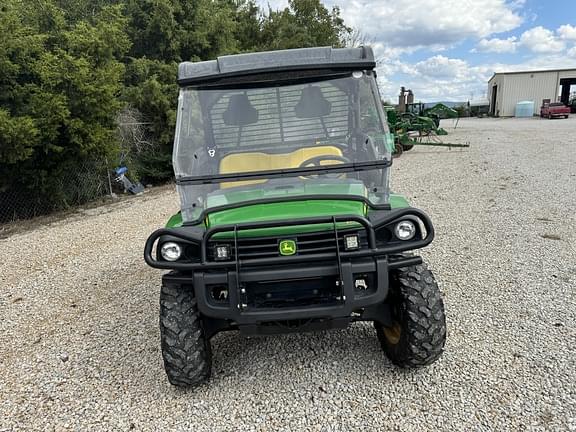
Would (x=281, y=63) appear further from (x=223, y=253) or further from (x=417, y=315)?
(x=417, y=315)

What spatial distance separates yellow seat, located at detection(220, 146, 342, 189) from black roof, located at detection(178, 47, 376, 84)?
1.82 feet

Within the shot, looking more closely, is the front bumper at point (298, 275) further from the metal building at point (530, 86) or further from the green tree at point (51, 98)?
the metal building at point (530, 86)

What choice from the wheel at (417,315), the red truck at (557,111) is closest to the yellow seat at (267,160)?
the wheel at (417,315)

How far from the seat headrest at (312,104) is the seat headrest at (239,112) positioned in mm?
307

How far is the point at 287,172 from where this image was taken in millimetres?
3078

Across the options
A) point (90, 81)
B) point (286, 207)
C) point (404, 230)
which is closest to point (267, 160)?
point (286, 207)

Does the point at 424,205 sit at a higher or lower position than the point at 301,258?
lower

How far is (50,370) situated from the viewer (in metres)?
3.42

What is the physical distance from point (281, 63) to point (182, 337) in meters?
1.84

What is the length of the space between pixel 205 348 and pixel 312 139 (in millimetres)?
1571

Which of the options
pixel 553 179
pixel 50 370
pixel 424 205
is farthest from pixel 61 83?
pixel 553 179

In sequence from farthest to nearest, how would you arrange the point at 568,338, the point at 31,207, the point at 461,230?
the point at 31,207
the point at 461,230
the point at 568,338

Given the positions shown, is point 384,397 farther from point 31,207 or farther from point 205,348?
point 31,207

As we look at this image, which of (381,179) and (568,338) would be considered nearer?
(381,179)
